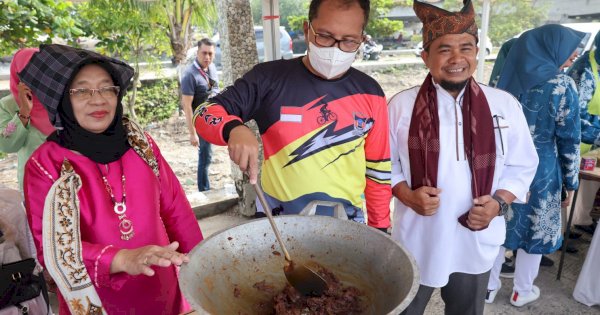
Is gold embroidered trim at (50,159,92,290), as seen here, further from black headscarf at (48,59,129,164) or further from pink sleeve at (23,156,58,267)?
black headscarf at (48,59,129,164)

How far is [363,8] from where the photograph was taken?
5.57ft

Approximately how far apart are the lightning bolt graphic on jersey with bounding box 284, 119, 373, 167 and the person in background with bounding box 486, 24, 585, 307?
5.25 feet

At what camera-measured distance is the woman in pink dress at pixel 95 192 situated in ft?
4.63

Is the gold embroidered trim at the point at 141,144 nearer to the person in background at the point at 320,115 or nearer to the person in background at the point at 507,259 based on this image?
the person in background at the point at 320,115

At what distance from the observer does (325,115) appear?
177 centimetres

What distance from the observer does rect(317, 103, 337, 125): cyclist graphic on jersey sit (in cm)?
176

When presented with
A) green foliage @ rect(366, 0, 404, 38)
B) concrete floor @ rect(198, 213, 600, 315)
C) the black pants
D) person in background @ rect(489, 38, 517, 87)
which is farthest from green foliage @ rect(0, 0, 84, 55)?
green foliage @ rect(366, 0, 404, 38)

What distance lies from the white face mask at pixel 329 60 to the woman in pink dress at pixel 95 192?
78 centimetres

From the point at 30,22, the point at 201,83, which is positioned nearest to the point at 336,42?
the point at 30,22

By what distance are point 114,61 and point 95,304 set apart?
93 centimetres

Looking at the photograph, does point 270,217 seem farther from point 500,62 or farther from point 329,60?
point 500,62

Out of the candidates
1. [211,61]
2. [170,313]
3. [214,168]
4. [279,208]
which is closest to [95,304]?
[170,313]

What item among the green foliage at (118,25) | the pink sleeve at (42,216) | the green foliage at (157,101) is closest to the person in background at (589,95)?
the pink sleeve at (42,216)

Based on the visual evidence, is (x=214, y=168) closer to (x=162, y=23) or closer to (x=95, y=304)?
(x=162, y=23)
